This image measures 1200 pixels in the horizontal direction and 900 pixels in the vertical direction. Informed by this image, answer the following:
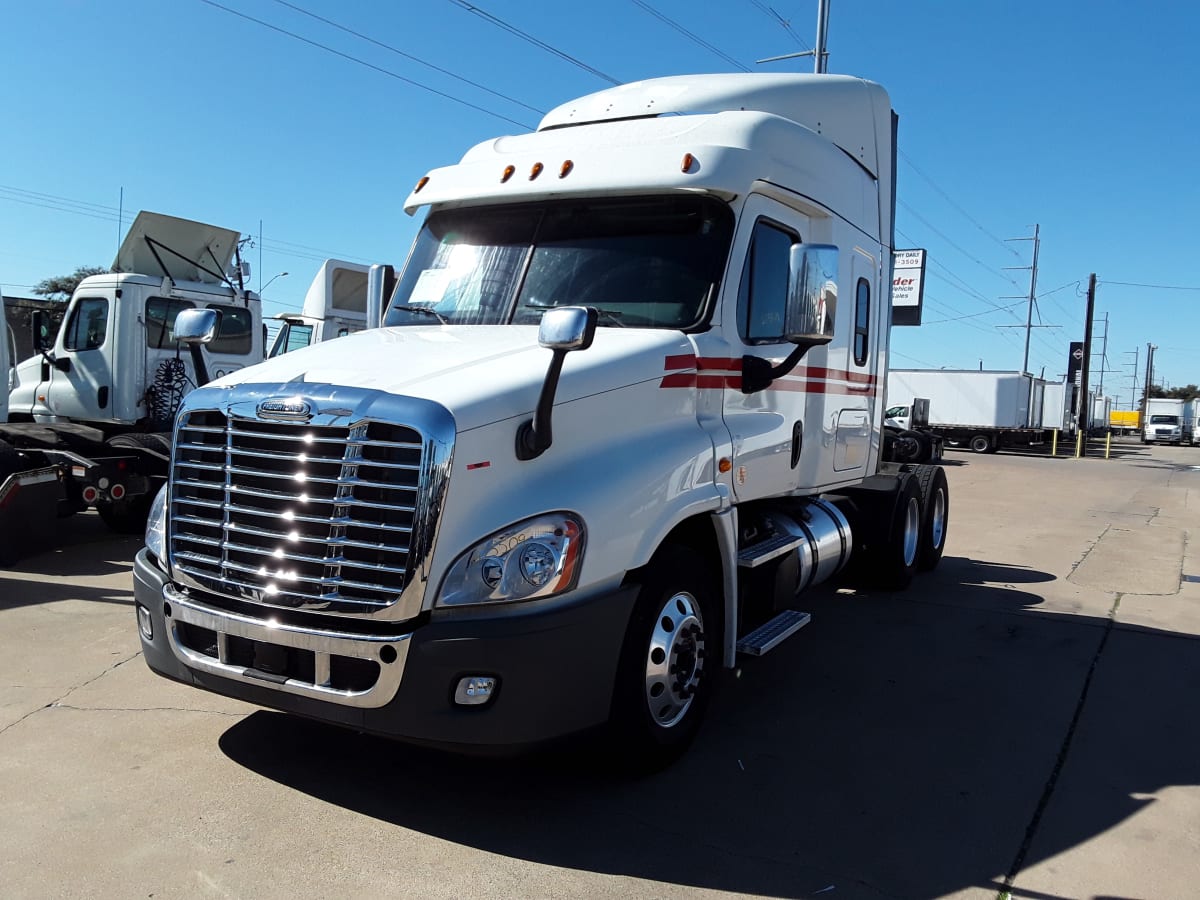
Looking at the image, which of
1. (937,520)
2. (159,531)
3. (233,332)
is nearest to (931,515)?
(937,520)

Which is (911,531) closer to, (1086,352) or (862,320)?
(862,320)

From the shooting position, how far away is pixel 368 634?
3.47 metres

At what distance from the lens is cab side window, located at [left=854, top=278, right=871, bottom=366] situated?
22.1 ft

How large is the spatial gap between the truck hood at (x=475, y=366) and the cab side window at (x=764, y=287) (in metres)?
0.55

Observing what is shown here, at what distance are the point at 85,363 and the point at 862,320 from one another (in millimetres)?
8217

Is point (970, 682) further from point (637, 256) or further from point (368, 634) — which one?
point (368, 634)

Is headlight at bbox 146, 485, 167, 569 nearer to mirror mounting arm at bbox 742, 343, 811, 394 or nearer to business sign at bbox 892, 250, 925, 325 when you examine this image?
mirror mounting arm at bbox 742, 343, 811, 394

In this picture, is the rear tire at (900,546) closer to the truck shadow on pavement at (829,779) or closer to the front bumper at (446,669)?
the truck shadow on pavement at (829,779)

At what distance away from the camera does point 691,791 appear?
4.09 meters

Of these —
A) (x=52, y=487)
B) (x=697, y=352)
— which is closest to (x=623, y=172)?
(x=697, y=352)

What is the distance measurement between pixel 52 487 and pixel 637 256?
6.19 m

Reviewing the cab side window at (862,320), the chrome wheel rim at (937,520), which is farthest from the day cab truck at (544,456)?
the chrome wheel rim at (937,520)

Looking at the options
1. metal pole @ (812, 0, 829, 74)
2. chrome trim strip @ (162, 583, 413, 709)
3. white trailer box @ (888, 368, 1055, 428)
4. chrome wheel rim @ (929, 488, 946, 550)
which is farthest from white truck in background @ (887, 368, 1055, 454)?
chrome trim strip @ (162, 583, 413, 709)

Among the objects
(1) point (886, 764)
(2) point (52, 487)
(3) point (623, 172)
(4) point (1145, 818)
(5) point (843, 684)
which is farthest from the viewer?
(2) point (52, 487)
